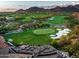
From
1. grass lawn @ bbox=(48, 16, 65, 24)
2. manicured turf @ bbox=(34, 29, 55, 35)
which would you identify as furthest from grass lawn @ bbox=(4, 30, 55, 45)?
grass lawn @ bbox=(48, 16, 65, 24)

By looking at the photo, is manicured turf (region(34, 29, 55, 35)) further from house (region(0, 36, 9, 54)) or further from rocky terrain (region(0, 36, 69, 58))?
house (region(0, 36, 9, 54))

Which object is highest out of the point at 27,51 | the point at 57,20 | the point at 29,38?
the point at 57,20

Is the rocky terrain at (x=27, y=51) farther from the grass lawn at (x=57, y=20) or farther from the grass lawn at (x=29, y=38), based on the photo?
the grass lawn at (x=57, y=20)

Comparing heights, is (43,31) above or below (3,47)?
above

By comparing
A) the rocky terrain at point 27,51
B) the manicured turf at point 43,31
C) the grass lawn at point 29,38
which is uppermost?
the manicured turf at point 43,31

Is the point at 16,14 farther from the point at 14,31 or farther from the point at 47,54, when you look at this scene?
the point at 47,54

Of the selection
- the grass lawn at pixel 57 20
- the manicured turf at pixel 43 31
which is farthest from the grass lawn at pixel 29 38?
the grass lawn at pixel 57 20

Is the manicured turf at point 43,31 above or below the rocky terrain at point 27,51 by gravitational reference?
above

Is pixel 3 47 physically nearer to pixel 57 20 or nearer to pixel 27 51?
pixel 27 51

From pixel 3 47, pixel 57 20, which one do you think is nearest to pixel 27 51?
pixel 3 47
